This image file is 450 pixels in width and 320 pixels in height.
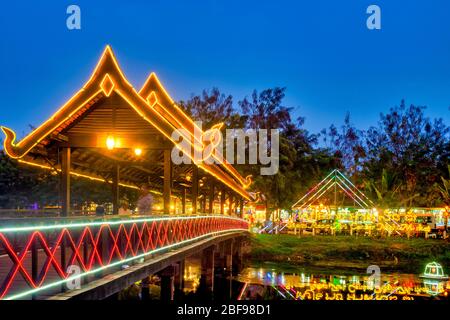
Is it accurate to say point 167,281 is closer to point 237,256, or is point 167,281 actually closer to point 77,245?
point 77,245

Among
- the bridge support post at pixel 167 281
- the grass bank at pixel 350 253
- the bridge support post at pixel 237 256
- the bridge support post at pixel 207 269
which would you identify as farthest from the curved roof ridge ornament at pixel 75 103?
the grass bank at pixel 350 253

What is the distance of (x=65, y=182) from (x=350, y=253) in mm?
27636

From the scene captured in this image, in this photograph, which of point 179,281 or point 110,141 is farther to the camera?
point 179,281

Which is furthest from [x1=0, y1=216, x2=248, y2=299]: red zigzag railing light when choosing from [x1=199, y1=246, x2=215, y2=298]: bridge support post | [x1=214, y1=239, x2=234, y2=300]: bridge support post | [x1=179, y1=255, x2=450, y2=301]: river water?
[x1=214, y1=239, x2=234, y2=300]: bridge support post

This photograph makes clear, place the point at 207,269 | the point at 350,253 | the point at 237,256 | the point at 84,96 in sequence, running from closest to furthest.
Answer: the point at 84,96, the point at 207,269, the point at 237,256, the point at 350,253

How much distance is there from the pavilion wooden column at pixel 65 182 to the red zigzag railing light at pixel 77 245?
159 centimetres

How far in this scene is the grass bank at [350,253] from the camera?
35.4 metres

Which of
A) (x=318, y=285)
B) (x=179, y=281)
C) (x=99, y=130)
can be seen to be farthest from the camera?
(x=318, y=285)

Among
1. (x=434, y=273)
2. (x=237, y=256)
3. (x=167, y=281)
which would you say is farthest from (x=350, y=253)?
(x=167, y=281)

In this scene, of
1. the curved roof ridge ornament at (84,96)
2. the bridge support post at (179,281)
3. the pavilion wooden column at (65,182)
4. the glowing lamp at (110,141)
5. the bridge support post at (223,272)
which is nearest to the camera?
the curved roof ridge ornament at (84,96)

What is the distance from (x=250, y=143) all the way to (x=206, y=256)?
85.5 ft

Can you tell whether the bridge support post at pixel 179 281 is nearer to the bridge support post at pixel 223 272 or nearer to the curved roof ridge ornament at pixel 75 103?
the curved roof ridge ornament at pixel 75 103

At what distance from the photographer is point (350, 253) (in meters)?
37.9
